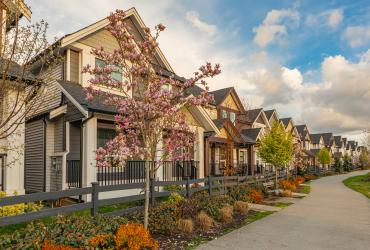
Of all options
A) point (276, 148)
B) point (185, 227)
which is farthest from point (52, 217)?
point (276, 148)

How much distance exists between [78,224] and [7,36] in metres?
4.38

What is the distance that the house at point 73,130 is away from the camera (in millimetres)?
13234

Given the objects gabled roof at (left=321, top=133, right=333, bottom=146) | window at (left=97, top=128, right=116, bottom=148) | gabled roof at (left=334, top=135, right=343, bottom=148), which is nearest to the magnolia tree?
window at (left=97, top=128, right=116, bottom=148)

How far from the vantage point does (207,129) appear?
20578 mm

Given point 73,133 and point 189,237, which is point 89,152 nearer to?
point 73,133

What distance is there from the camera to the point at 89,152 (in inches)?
519

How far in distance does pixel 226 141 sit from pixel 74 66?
12.8 metres

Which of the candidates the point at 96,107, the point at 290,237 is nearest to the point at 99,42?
the point at 96,107

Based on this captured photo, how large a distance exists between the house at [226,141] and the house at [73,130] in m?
6.31

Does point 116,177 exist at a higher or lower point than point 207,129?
lower

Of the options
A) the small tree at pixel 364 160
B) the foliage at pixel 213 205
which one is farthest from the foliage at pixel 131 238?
the small tree at pixel 364 160

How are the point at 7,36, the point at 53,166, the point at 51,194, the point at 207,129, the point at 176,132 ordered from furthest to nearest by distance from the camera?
the point at 207,129 < the point at 53,166 < the point at 176,132 < the point at 51,194 < the point at 7,36

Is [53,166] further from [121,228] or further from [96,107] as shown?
[121,228]

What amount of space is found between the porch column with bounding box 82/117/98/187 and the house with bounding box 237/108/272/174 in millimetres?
18466
